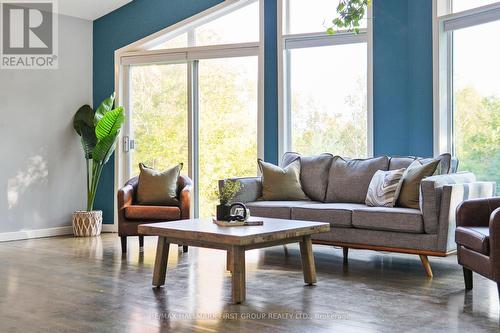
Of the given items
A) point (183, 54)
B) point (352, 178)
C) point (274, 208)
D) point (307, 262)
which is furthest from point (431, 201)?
point (183, 54)

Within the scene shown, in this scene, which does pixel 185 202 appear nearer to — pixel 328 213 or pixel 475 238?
pixel 328 213

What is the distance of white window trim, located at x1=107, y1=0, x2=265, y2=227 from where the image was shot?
22.5ft

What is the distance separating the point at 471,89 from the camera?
5.71 metres

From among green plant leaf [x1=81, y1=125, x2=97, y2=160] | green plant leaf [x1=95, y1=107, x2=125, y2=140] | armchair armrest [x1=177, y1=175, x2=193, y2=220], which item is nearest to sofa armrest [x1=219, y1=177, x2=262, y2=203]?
armchair armrest [x1=177, y1=175, x2=193, y2=220]

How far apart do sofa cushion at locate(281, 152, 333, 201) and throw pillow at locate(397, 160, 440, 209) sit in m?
1.01

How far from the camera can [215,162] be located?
284 inches

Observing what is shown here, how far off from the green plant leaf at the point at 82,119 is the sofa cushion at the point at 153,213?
6.93 ft

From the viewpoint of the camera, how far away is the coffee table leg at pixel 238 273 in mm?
3744

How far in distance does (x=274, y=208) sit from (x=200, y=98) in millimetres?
2433

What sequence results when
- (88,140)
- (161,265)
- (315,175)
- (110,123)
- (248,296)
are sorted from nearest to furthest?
1. (248,296)
2. (161,265)
3. (315,175)
4. (110,123)
5. (88,140)

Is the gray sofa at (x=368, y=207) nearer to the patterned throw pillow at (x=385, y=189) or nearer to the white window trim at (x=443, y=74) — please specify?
the patterned throw pillow at (x=385, y=189)

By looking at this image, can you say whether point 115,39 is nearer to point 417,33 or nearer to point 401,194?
point 417,33

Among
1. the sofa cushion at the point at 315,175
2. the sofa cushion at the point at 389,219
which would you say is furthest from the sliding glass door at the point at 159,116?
the sofa cushion at the point at 389,219

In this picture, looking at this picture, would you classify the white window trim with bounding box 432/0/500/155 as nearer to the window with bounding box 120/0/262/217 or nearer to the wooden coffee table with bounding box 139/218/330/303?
the window with bounding box 120/0/262/217
